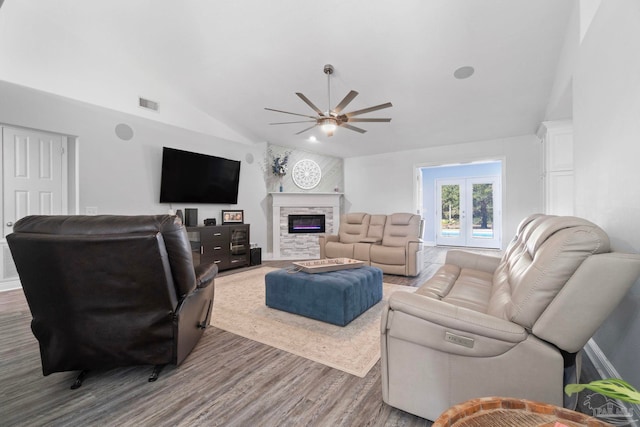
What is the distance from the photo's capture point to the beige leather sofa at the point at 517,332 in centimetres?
102

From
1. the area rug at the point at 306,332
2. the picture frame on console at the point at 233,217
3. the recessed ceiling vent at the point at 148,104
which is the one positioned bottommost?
the area rug at the point at 306,332

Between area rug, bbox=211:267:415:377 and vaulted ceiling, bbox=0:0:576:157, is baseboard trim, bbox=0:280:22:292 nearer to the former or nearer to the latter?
vaulted ceiling, bbox=0:0:576:157

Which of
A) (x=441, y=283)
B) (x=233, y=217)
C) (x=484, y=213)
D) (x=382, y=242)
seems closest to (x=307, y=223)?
(x=233, y=217)

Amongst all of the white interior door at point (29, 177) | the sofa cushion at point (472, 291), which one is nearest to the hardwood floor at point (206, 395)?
the sofa cushion at point (472, 291)

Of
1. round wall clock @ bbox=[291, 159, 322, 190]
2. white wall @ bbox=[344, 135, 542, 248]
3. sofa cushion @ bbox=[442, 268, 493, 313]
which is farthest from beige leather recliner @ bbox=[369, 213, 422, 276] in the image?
→ round wall clock @ bbox=[291, 159, 322, 190]

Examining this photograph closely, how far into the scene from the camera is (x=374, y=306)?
2959 mm

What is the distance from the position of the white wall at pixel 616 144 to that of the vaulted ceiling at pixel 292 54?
3.83 feet

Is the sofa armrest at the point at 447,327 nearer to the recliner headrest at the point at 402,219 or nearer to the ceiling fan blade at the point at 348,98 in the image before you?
the ceiling fan blade at the point at 348,98

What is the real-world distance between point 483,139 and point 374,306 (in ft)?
14.8

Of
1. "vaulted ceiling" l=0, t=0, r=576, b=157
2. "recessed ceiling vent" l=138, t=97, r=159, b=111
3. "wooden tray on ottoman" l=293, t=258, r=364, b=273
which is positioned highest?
"vaulted ceiling" l=0, t=0, r=576, b=157

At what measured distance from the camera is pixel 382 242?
476 centimetres

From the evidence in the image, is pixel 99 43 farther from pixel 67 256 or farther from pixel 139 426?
pixel 139 426

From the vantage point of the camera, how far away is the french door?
24.4 ft

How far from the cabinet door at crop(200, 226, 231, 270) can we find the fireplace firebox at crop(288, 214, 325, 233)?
166 cm
